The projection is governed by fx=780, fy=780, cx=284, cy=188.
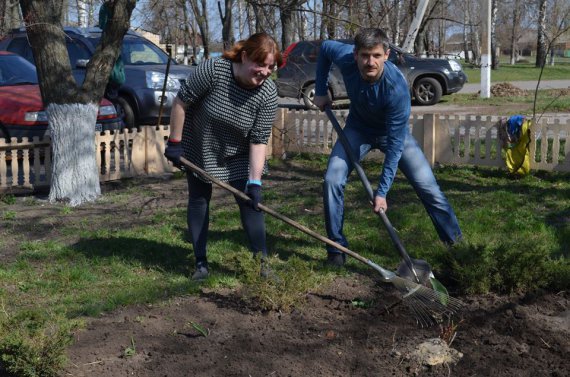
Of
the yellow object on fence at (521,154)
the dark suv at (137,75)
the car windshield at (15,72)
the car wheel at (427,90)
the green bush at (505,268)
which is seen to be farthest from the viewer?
the car wheel at (427,90)

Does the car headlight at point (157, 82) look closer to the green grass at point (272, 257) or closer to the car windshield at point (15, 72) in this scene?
the car windshield at point (15, 72)

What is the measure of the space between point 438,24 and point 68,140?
51.6 m

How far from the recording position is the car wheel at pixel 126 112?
12.3 metres

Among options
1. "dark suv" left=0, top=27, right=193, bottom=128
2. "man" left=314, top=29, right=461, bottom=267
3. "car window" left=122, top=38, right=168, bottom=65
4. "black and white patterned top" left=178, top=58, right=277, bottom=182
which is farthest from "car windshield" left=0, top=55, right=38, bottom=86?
"black and white patterned top" left=178, top=58, right=277, bottom=182

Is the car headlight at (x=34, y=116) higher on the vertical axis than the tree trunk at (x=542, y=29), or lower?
lower

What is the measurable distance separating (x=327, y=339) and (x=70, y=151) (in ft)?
15.3

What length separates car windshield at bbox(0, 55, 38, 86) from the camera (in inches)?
420

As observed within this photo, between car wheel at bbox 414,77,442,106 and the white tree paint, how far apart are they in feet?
38.5

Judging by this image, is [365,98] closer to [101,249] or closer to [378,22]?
[101,249]

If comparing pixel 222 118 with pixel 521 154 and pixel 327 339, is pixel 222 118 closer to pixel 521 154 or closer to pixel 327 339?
pixel 327 339

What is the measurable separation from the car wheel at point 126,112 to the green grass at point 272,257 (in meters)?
4.38

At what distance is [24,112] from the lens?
9.52 meters

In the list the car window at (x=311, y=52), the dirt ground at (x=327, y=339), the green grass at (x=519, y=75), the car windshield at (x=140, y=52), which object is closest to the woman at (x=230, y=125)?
the dirt ground at (x=327, y=339)

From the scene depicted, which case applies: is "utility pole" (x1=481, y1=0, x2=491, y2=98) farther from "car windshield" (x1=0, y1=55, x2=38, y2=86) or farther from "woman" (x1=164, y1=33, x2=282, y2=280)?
"woman" (x1=164, y1=33, x2=282, y2=280)
